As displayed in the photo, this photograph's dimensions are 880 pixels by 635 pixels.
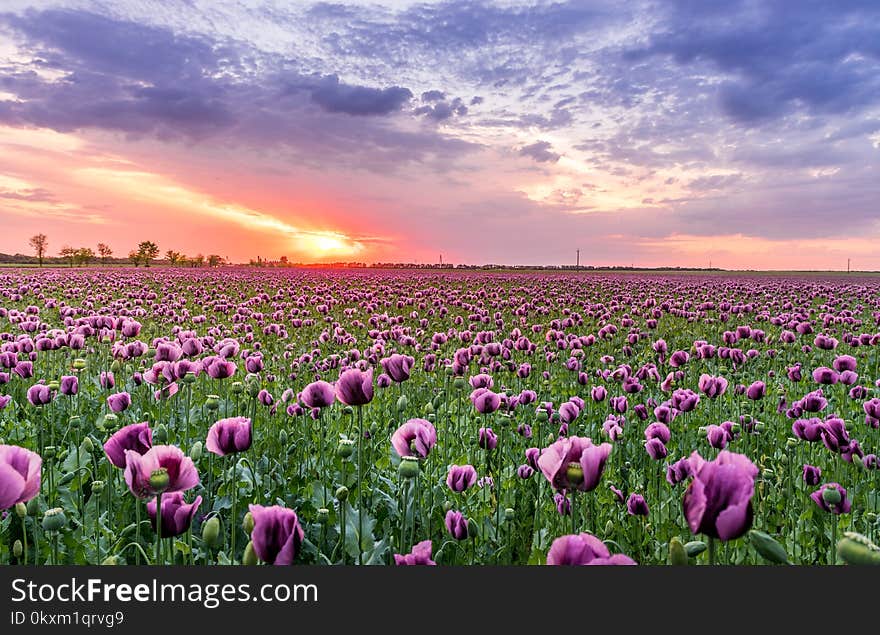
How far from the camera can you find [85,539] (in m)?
2.77

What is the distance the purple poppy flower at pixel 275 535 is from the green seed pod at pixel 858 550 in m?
1.30

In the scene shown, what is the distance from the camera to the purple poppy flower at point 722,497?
1.23 meters

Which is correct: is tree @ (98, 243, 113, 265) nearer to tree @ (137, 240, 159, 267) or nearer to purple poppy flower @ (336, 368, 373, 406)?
tree @ (137, 240, 159, 267)

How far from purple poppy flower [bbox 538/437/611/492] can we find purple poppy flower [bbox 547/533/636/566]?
1.15 ft

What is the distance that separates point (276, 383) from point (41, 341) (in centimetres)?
235

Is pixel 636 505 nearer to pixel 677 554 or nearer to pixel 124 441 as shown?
pixel 677 554

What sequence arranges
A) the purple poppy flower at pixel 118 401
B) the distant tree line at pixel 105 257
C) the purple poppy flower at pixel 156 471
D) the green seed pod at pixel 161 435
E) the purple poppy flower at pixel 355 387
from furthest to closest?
the distant tree line at pixel 105 257 < the purple poppy flower at pixel 118 401 < the green seed pod at pixel 161 435 < the purple poppy flower at pixel 355 387 < the purple poppy flower at pixel 156 471

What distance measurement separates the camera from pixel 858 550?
4.02ft

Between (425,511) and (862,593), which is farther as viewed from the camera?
(425,511)

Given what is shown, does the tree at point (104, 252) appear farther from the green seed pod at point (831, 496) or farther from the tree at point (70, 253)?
the green seed pod at point (831, 496)

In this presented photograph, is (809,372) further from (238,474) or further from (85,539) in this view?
(85,539)

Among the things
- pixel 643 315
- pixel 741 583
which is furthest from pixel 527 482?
pixel 643 315

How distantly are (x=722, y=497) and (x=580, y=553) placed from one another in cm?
35

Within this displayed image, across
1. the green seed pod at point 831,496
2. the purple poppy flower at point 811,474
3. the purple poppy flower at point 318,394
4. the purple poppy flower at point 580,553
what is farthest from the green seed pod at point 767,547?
the purple poppy flower at point 811,474
